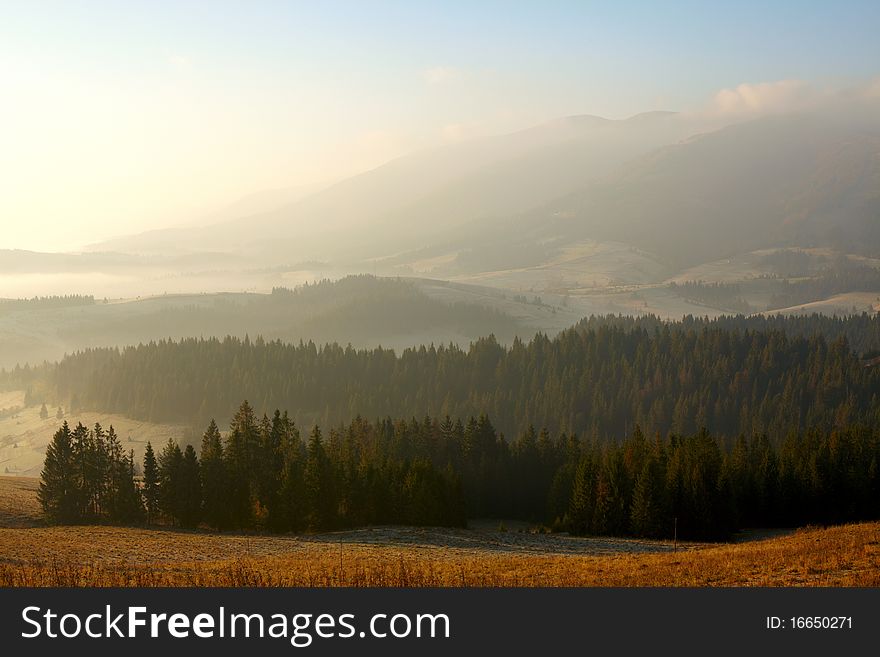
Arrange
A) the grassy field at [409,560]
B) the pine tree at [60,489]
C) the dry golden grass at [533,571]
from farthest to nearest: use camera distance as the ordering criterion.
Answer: the pine tree at [60,489], the grassy field at [409,560], the dry golden grass at [533,571]

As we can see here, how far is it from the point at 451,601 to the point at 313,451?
59.3m

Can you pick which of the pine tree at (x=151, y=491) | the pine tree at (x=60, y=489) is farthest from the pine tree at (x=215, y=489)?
the pine tree at (x=60, y=489)

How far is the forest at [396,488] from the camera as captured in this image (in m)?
75.7

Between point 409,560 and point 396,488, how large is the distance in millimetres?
33775

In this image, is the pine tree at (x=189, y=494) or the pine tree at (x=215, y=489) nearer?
the pine tree at (x=215, y=489)

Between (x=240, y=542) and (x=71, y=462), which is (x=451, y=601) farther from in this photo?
(x=71, y=462)

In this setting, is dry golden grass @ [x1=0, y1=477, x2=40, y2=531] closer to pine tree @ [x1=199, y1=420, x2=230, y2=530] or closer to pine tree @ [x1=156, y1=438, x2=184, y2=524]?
pine tree @ [x1=156, y1=438, x2=184, y2=524]

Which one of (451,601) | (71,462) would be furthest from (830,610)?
(71,462)

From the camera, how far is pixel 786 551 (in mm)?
36000

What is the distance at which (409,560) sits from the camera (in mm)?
44562

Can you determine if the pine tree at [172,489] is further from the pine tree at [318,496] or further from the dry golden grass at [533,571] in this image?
the dry golden grass at [533,571]

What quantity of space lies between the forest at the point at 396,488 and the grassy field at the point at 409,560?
20.8ft

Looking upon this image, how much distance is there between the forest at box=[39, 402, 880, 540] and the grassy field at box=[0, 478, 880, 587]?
20.8 ft

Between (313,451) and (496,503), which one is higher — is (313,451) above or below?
above
